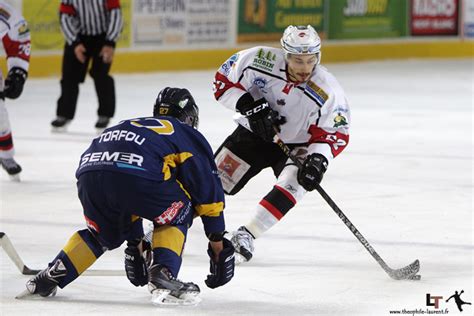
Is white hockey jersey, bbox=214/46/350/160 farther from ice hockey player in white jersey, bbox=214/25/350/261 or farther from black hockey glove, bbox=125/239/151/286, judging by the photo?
black hockey glove, bbox=125/239/151/286

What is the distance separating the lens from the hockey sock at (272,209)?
4781mm

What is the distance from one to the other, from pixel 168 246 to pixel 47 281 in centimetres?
43

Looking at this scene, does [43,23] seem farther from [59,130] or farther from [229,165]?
[229,165]

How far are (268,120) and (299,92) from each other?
0.63 feet

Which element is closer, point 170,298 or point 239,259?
point 170,298

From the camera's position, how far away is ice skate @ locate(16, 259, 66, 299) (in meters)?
3.89

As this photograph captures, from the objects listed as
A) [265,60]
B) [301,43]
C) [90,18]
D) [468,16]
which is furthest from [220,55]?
[301,43]

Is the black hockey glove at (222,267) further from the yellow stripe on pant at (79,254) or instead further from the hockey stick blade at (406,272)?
the hockey stick blade at (406,272)

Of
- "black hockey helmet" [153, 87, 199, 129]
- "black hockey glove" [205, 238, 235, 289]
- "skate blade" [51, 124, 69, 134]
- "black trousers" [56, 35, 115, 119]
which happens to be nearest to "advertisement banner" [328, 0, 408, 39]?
"black trousers" [56, 35, 115, 119]

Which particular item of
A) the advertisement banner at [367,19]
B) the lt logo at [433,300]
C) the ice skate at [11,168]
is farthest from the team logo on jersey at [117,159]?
the advertisement banner at [367,19]

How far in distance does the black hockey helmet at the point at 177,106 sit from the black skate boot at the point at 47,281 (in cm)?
60

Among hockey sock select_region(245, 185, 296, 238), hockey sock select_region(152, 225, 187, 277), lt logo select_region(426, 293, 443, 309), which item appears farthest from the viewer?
hockey sock select_region(245, 185, 296, 238)

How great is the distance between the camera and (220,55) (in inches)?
536

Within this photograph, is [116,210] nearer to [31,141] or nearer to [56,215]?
[56,215]
